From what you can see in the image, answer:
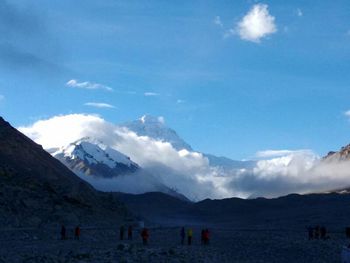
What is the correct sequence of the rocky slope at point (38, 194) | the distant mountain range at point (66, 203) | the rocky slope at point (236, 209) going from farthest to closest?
1. the rocky slope at point (236, 209)
2. the distant mountain range at point (66, 203)
3. the rocky slope at point (38, 194)

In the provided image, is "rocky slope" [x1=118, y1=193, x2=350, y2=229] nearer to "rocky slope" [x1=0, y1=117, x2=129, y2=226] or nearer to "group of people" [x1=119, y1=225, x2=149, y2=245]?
"rocky slope" [x1=0, y1=117, x2=129, y2=226]

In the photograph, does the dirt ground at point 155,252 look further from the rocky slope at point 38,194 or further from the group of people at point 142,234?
the rocky slope at point 38,194

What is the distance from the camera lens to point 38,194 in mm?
79500

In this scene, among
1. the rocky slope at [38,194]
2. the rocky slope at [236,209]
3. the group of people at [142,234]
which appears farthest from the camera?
the rocky slope at [236,209]

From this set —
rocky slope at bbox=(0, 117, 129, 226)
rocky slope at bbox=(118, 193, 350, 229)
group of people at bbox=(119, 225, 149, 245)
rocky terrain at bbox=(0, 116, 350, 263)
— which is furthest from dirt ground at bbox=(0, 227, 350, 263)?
rocky slope at bbox=(118, 193, 350, 229)

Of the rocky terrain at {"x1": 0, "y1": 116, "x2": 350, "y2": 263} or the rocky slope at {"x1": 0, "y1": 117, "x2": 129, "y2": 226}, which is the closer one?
the rocky terrain at {"x1": 0, "y1": 116, "x2": 350, "y2": 263}

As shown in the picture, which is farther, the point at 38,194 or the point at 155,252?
the point at 38,194

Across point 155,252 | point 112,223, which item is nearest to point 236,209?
point 112,223

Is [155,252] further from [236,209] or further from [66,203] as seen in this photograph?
[236,209]

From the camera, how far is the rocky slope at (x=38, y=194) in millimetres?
72394

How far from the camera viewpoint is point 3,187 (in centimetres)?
7725

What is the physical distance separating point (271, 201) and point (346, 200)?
88.3ft

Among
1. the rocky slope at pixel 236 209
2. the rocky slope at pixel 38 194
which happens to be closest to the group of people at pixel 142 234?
the rocky slope at pixel 38 194

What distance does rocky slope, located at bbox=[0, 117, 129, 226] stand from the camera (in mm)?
72394
